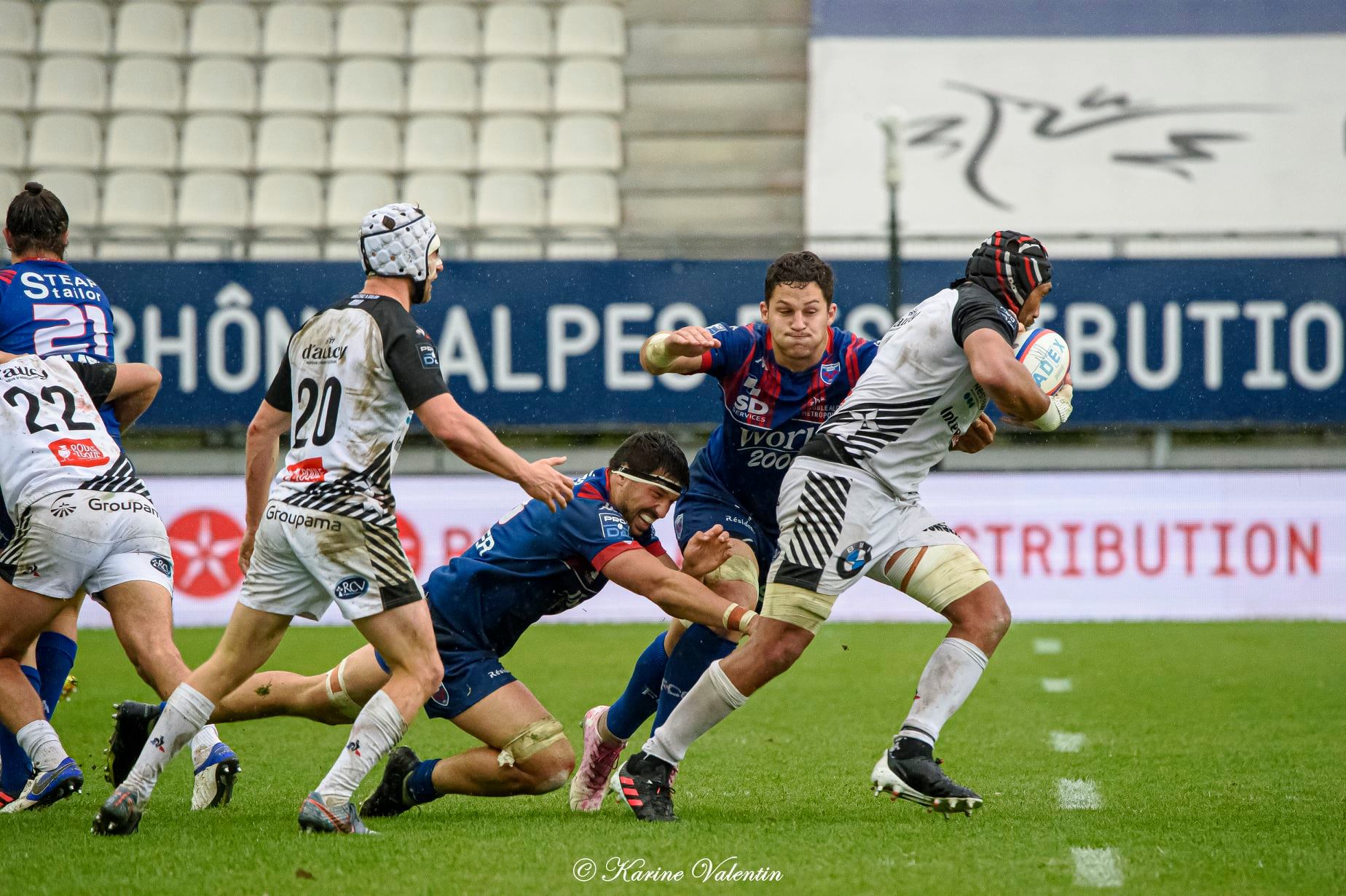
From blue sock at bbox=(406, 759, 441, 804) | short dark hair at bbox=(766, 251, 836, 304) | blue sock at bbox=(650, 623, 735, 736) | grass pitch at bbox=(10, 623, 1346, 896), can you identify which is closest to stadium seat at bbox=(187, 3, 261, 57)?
grass pitch at bbox=(10, 623, 1346, 896)

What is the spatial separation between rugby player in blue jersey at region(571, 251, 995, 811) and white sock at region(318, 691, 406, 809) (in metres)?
1.14

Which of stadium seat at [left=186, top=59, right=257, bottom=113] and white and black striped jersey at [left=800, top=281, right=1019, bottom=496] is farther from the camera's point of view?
stadium seat at [left=186, top=59, right=257, bottom=113]

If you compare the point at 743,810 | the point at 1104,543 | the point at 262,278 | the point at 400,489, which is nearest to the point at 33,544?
the point at 743,810

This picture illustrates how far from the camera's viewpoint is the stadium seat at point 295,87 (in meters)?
18.9

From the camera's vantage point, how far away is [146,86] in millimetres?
18812

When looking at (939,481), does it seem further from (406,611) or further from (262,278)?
(406,611)

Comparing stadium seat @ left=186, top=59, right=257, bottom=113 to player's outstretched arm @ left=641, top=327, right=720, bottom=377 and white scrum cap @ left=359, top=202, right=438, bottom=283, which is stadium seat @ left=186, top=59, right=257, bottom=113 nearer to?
player's outstretched arm @ left=641, top=327, right=720, bottom=377

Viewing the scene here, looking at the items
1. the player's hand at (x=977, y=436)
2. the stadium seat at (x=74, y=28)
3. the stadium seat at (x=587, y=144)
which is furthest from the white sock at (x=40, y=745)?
the stadium seat at (x=74, y=28)

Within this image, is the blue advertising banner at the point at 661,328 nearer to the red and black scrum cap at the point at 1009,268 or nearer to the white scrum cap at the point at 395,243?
the red and black scrum cap at the point at 1009,268

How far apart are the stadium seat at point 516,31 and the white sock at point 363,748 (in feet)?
52.5

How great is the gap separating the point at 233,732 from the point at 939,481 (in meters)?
7.29

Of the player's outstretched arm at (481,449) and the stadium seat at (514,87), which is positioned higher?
the stadium seat at (514,87)

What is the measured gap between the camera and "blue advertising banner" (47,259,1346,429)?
13789 millimetres

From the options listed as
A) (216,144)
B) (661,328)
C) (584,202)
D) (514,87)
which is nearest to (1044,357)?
(661,328)
